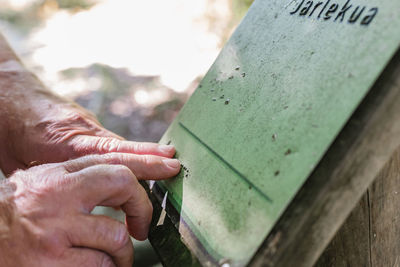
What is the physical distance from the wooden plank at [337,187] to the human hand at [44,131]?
0.77 m

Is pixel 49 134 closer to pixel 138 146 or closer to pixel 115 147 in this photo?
pixel 115 147

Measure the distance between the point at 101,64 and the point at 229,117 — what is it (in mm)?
4228

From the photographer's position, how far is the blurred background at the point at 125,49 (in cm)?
438

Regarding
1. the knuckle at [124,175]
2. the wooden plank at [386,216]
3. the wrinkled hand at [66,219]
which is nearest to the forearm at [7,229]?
the wrinkled hand at [66,219]

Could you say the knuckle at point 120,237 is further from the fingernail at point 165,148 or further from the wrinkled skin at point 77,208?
the fingernail at point 165,148

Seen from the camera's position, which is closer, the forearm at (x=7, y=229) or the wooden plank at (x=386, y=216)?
the forearm at (x=7, y=229)

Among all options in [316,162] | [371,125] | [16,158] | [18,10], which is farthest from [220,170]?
[18,10]

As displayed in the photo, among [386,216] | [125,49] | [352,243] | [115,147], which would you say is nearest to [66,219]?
[115,147]

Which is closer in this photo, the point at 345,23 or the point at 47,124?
the point at 345,23

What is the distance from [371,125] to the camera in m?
0.87

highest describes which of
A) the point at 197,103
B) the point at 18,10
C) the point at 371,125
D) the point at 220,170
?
the point at 371,125

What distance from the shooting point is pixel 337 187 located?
2.88 ft

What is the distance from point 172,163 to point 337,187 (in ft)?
2.05

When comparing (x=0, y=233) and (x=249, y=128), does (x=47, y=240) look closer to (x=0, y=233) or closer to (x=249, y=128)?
(x=0, y=233)
